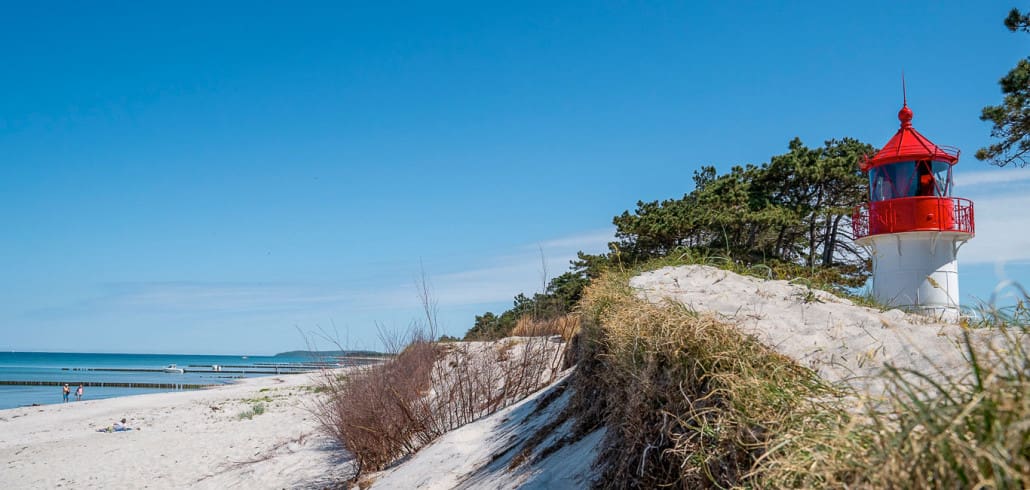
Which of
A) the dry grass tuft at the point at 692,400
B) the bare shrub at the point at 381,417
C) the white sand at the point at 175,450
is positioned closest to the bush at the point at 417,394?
the bare shrub at the point at 381,417

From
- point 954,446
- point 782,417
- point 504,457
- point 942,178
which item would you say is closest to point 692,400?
point 782,417

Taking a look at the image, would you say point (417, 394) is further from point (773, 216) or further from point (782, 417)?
point (773, 216)

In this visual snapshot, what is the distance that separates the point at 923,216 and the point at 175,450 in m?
16.4

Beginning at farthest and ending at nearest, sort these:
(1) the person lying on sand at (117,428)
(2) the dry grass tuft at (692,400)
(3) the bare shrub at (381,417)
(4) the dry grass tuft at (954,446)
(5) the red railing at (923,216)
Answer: (1) the person lying on sand at (117,428), (5) the red railing at (923,216), (3) the bare shrub at (381,417), (2) the dry grass tuft at (692,400), (4) the dry grass tuft at (954,446)

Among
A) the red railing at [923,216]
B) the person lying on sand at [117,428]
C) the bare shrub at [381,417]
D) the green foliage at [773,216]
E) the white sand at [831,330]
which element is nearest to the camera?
the white sand at [831,330]

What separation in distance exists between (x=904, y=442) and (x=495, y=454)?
231 inches

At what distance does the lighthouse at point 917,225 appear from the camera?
10.6 metres

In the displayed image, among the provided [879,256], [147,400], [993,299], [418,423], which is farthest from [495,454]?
[147,400]

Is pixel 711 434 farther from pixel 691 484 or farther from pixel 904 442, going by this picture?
pixel 904 442

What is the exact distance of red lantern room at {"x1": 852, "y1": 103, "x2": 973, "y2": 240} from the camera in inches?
418

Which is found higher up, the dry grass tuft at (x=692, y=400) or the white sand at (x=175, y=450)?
the dry grass tuft at (x=692, y=400)

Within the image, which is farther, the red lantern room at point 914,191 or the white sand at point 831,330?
the red lantern room at point 914,191

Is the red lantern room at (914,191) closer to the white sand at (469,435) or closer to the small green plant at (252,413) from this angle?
the white sand at (469,435)

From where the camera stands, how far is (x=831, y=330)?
4000 mm
